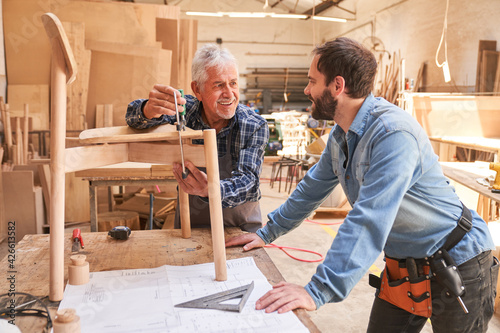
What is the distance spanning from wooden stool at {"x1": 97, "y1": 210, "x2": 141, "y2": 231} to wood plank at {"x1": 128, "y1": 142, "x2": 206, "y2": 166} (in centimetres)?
249

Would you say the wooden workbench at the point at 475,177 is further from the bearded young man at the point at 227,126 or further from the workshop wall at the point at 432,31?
the workshop wall at the point at 432,31

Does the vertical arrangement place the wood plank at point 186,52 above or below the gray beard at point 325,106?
above

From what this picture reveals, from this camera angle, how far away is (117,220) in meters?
3.86

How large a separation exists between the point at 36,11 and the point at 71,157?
5835 millimetres

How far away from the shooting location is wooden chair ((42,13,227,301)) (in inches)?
47.8

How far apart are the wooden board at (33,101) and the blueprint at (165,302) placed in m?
5.30

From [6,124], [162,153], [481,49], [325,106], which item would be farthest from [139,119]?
[481,49]

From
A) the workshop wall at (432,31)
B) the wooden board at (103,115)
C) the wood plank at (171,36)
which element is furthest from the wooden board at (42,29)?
the workshop wall at (432,31)

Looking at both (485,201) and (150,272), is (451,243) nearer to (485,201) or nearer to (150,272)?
(150,272)

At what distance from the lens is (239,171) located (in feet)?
6.47

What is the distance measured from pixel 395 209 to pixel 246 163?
0.85 metres

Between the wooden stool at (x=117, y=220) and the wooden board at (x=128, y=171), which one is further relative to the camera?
the wooden stool at (x=117, y=220)

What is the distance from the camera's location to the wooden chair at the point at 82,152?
1213 mm

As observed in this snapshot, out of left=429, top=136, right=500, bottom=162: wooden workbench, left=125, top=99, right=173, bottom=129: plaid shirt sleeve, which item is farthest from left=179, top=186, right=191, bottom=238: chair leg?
left=429, top=136, right=500, bottom=162: wooden workbench
